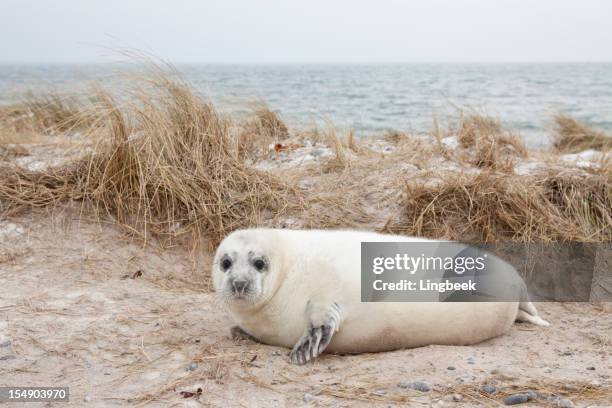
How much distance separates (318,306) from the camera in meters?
3.05

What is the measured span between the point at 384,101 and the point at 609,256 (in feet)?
42.4

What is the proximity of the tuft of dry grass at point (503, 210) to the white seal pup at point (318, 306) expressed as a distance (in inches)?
50.1

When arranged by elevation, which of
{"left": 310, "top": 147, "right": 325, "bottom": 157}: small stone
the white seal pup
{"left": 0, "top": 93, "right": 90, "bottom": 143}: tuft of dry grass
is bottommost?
the white seal pup

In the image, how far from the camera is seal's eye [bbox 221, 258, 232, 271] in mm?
3135

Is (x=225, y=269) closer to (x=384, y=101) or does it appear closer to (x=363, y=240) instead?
(x=363, y=240)

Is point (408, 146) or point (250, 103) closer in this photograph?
point (408, 146)

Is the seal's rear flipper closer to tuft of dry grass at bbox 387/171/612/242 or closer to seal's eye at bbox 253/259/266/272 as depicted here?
tuft of dry grass at bbox 387/171/612/242

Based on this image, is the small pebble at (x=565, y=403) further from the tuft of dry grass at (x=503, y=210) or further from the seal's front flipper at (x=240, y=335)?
the tuft of dry grass at (x=503, y=210)

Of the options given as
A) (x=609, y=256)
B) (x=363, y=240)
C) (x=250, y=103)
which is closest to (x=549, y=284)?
(x=609, y=256)

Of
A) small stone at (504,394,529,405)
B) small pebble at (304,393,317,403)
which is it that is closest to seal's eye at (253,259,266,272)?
small pebble at (304,393,317,403)

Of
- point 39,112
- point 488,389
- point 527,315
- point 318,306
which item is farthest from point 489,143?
point 39,112

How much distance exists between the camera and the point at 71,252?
4324mm

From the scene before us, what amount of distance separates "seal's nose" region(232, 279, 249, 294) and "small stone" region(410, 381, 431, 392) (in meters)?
0.86

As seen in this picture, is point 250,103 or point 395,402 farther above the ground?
point 250,103
